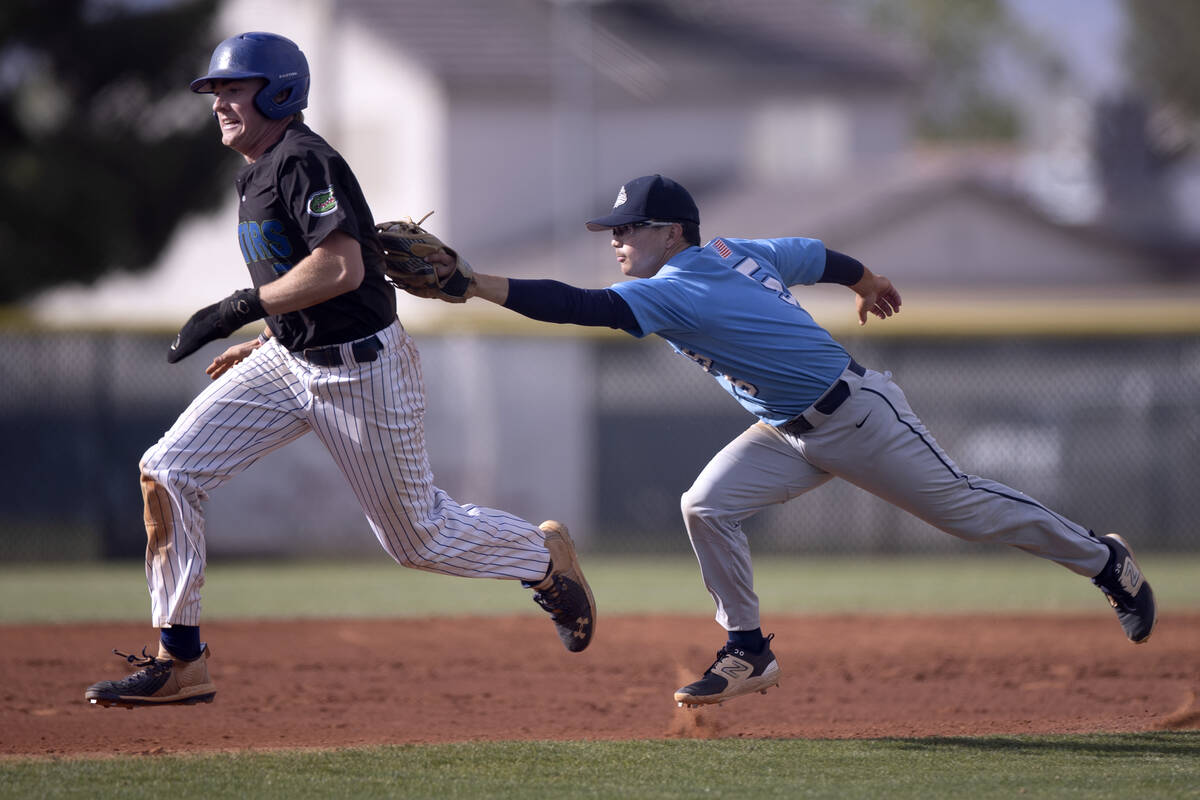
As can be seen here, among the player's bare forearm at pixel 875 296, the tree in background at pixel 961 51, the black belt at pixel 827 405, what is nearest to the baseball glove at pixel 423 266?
the black belt at pixel 827 405

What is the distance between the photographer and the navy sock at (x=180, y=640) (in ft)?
15.9

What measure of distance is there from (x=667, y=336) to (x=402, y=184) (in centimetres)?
1840

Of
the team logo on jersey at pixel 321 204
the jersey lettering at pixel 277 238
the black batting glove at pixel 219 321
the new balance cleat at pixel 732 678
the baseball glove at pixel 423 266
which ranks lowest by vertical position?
the new balance cleat at pixel 732 678

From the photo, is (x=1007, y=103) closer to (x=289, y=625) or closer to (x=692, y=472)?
(x=692, y=472)

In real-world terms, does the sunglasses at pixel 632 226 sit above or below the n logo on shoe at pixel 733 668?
above

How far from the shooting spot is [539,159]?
2291 cm

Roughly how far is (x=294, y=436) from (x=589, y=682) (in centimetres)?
180

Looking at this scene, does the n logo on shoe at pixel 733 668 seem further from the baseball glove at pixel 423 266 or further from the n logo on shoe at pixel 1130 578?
the baseball glove at pixel 423 266

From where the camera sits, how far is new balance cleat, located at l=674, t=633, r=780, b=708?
495 centimetres

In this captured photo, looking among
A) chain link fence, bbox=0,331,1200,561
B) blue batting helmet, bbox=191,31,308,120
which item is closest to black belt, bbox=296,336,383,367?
blue batting helmet, bbox=191,31,308,120

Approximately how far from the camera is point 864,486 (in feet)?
16.9

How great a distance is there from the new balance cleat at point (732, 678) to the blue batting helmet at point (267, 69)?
234 centimetres

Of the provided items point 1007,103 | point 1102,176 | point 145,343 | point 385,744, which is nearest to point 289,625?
point 385,744

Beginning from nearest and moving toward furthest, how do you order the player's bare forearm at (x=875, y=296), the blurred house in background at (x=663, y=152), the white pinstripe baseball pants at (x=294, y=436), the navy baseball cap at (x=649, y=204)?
the white pinstripe baseball pants at (x=294, y=436), the navy baseball cap at (x=649, y=204), the player's bare forearm at (x=875, y=296), the blurred house in background at (x=663, y=152)
